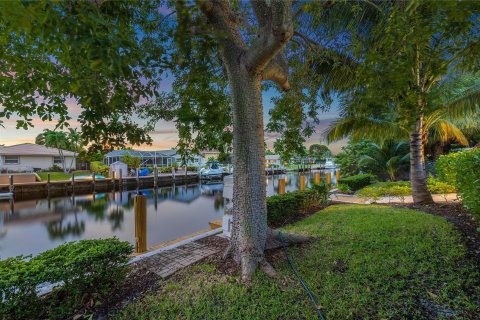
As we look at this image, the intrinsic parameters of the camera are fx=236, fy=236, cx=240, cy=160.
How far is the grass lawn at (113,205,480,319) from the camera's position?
2.53 metres

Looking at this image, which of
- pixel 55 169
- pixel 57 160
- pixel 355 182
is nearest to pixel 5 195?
pixel 55 169

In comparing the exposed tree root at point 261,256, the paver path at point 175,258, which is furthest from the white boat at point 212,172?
the exposed tree root at point 261,256

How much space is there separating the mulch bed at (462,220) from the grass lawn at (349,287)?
0.47 feet

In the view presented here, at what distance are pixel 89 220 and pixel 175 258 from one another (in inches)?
403

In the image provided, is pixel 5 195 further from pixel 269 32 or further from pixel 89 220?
pixel 269 32

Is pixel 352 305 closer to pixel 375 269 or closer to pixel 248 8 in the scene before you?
pixel 375 269

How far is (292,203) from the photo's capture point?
681 cm

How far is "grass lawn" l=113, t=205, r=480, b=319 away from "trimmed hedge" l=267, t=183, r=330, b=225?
6.51ft

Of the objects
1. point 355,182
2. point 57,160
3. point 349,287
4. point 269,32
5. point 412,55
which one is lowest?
point 349,287

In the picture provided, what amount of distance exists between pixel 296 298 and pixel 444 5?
117 inches

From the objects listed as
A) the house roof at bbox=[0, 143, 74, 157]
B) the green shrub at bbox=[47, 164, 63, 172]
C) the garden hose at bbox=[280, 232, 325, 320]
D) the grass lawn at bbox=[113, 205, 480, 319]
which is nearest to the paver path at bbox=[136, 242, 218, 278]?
the grass lawn at bbox=[113, 205, 480, 319]

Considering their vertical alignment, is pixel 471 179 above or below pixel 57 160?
below

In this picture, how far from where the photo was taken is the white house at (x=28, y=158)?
26016mm

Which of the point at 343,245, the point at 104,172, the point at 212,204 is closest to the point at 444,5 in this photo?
the point at 343,245
